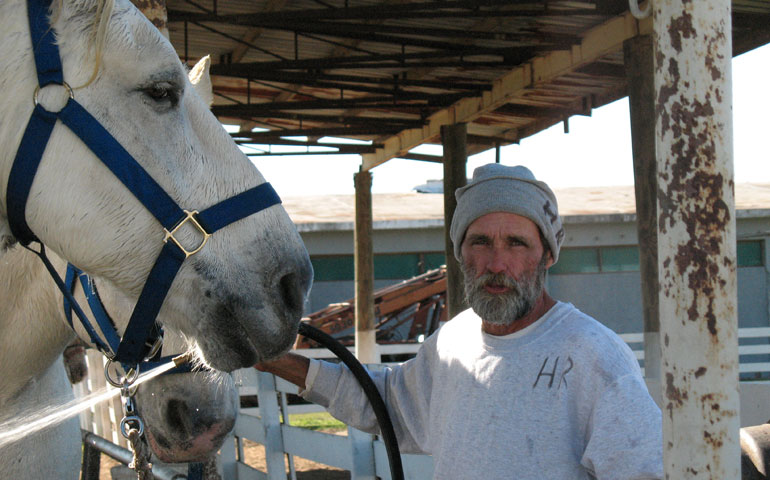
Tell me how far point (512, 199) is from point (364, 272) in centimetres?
1038

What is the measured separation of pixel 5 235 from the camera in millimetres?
1642

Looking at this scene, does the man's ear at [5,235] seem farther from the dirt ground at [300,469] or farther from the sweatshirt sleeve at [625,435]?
the dirt ground at [300,469]

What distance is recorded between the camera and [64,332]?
81.4 inches

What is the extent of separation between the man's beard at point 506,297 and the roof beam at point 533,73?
4877 mm

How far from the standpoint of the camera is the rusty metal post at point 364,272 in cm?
1203

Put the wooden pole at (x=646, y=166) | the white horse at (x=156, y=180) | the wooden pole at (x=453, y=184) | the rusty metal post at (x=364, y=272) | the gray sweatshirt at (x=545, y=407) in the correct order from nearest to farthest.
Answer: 1. the white horse at (x=156, y=180)
2. the gray sweatshirt at (x=545, y=407)
3. the wooden pole at (x=646, y=166)
4. the wooden pole at (x=453, y=184)
5. the rusty metal post at (x=364, y=272)

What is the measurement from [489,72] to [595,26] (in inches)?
73.3

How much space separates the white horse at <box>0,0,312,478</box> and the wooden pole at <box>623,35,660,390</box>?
210 inches

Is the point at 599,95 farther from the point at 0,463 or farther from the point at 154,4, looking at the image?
the point at 0,463

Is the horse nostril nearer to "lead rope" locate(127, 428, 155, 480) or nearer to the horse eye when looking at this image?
"lead rope" locate(127, 428, 155, 480)

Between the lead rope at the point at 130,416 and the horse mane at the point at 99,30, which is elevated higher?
the horse mane at the point at 99,30

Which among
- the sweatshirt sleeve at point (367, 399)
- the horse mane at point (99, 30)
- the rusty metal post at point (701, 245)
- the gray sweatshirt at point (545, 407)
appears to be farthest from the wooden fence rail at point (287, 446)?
the rusty metal post at point (701, 245)

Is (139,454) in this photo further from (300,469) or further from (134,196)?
(300,469)

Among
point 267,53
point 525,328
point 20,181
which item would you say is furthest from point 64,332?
point 267,53
